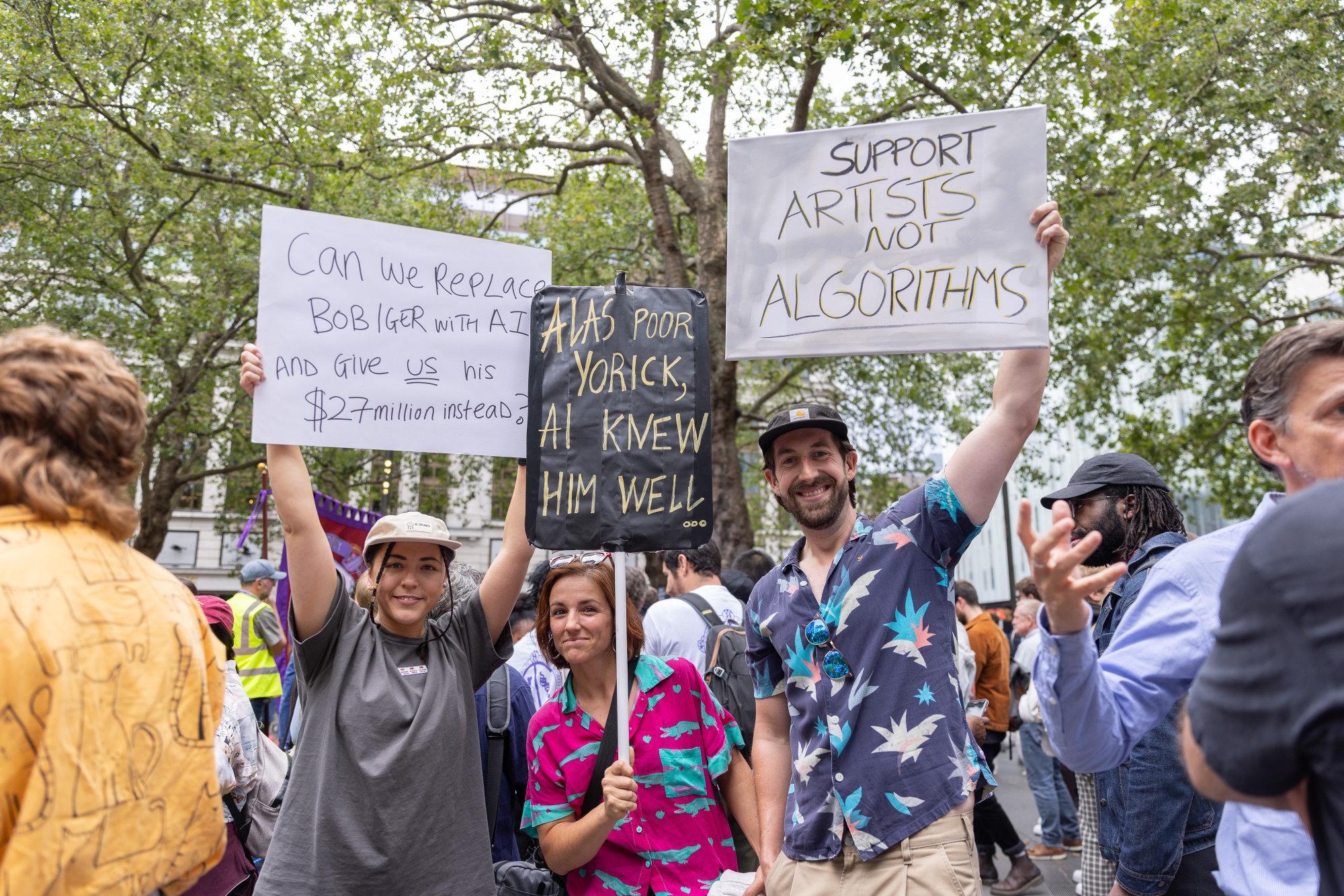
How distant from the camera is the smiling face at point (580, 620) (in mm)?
3131

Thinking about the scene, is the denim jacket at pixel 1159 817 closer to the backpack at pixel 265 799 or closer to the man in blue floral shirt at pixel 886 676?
the man in blue floral shirt at pixel 886 676

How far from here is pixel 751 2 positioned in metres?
8.82

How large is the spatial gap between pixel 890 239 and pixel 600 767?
1.76 metres

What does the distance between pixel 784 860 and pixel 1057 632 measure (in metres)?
1.30

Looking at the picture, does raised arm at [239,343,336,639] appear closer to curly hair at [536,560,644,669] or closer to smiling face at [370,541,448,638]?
smiling face at [370,541,448,638]

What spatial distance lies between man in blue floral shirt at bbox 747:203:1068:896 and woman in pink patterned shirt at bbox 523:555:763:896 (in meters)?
0.21

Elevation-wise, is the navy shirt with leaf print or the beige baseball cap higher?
the beige baseball cap

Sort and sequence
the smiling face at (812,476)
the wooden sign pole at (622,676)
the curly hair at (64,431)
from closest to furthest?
the curly hair at (64,431) < the wooden sign pole at (622,676) < the smiling face at (812,476)

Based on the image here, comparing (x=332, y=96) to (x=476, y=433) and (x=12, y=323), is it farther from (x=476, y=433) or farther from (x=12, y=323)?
(x=476, y=433)

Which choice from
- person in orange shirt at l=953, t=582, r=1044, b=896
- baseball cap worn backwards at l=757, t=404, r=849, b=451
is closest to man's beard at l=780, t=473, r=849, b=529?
baseball cap worn backwards at l=757, t=404, r=849, b=451

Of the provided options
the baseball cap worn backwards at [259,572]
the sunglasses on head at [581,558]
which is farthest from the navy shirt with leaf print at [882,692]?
the baseball cap worn backwards at [259,572]

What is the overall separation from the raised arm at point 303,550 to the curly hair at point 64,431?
1.00m

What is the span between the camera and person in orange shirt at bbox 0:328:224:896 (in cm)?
141

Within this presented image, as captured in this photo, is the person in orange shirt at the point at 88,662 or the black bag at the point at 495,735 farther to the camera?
the black bag at the point at 495,735
